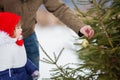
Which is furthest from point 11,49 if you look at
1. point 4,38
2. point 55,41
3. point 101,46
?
point 55,41

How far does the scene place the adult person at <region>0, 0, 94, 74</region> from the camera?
5.54 ft

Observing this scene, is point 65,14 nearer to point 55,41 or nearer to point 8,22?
point 8,22

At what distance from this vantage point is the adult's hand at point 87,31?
5.00ft

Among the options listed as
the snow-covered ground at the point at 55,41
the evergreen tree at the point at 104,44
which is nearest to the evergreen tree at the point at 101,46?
the evergreen tree at the point at 104,44

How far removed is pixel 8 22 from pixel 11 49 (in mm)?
124

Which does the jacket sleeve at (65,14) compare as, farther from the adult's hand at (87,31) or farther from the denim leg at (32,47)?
the denim leg at (32,47)

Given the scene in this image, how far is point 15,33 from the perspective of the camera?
1.58m

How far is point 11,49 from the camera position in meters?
1.55

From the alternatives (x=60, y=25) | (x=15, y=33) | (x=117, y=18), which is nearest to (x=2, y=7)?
(x=15, y=33)

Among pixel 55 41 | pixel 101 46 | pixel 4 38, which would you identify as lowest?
pixel 101 46

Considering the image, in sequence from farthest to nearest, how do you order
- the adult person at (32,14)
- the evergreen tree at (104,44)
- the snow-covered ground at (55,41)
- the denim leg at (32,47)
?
the snow-covered ground at (55,41) → the denim leg at (32,47) → the adult person at (32,14) → the evergreen tree at (104,44)

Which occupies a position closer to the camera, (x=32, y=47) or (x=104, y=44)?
(x=104, y=44)

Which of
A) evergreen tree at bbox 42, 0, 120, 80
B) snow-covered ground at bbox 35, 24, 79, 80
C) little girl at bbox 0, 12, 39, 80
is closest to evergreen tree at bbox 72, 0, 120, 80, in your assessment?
evergreen tree at bbox 42, 0, 120, 80

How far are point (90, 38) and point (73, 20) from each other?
0.61 ft
